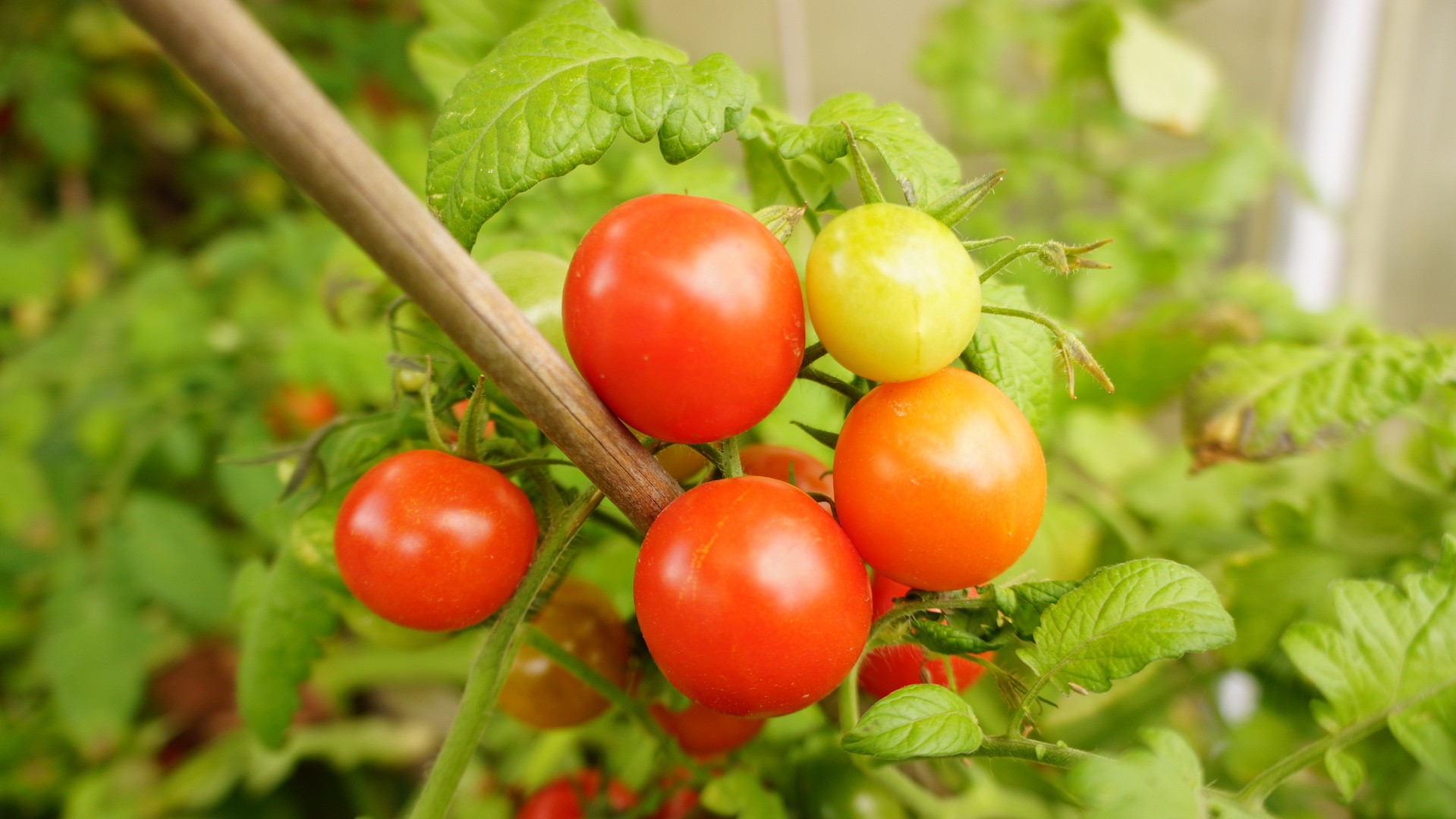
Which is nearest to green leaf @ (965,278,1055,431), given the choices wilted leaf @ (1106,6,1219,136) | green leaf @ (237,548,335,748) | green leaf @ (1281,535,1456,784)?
green leaf @ (1281,535,1456,784)

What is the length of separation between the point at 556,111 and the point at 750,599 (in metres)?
0.20

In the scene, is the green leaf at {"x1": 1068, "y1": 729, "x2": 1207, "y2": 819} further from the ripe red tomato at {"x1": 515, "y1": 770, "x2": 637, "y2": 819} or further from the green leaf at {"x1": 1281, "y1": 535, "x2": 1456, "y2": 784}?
the ripe red tomato at {"x1": 515, "y1": 770, "x2": 637, "y2": 819}

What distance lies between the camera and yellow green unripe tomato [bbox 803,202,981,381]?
27 cm

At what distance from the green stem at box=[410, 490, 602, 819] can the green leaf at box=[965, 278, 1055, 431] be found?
17cm

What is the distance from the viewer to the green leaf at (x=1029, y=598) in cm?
31

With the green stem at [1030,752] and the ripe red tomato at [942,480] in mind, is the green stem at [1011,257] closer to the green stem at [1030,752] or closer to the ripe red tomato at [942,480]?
the ripe red tomato at [942,480]

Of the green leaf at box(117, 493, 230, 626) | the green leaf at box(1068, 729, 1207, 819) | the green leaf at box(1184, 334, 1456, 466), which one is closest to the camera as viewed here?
the green leaf at box(1068, 729, 1207, 819)

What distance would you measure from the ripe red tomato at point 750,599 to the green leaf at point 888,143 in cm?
14

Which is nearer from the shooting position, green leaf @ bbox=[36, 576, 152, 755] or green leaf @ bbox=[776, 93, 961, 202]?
green leaf @ bbox=[776, 93, 961, 202]

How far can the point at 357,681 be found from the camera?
108cm

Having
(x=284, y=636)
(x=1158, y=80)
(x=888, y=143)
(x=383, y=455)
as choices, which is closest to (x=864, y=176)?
(x=888, y=143)

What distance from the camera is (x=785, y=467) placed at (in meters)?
0.39

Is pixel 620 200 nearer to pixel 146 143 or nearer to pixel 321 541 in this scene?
pixel 321 541

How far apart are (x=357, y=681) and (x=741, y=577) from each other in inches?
39.1
